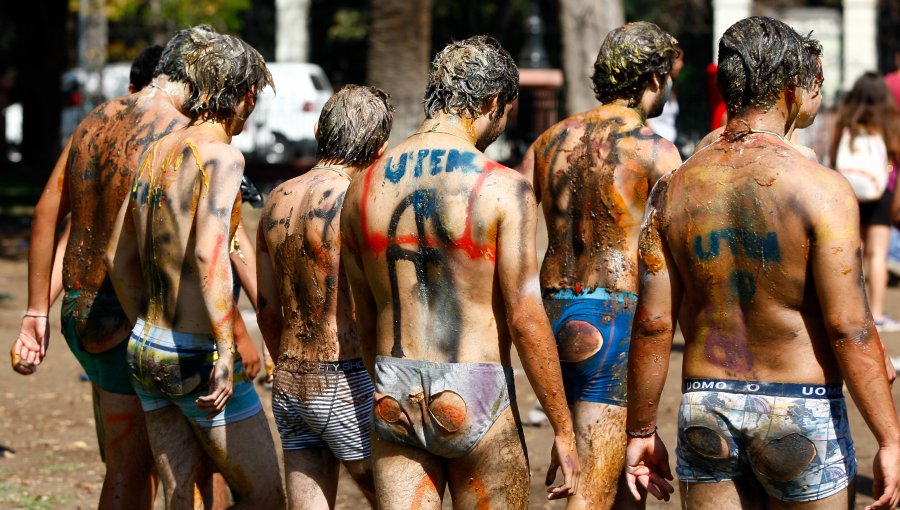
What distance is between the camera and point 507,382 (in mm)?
3475

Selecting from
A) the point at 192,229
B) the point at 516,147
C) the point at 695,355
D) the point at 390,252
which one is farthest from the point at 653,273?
the point at 516,147

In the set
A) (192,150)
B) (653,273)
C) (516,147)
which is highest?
(192,150)

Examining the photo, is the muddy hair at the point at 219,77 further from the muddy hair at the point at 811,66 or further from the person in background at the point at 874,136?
the person in background at the point at 874,136

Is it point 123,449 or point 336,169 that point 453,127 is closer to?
point 336,169

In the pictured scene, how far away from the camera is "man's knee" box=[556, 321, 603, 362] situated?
4.49 metres

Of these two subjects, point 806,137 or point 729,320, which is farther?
point 806,137

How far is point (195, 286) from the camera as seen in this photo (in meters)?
4.08

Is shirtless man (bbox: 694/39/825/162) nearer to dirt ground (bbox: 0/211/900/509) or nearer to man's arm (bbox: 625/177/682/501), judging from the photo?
man's arm (bbox: 625/177/682/501)

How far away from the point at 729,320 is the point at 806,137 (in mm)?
14755

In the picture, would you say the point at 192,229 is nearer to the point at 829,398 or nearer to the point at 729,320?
the point at 729,320

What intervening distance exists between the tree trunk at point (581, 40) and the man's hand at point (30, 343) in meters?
10.2

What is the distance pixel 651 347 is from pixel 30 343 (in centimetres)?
268

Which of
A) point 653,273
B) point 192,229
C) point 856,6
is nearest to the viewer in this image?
point 653,273

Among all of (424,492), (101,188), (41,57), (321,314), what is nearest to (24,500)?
(101,188)
